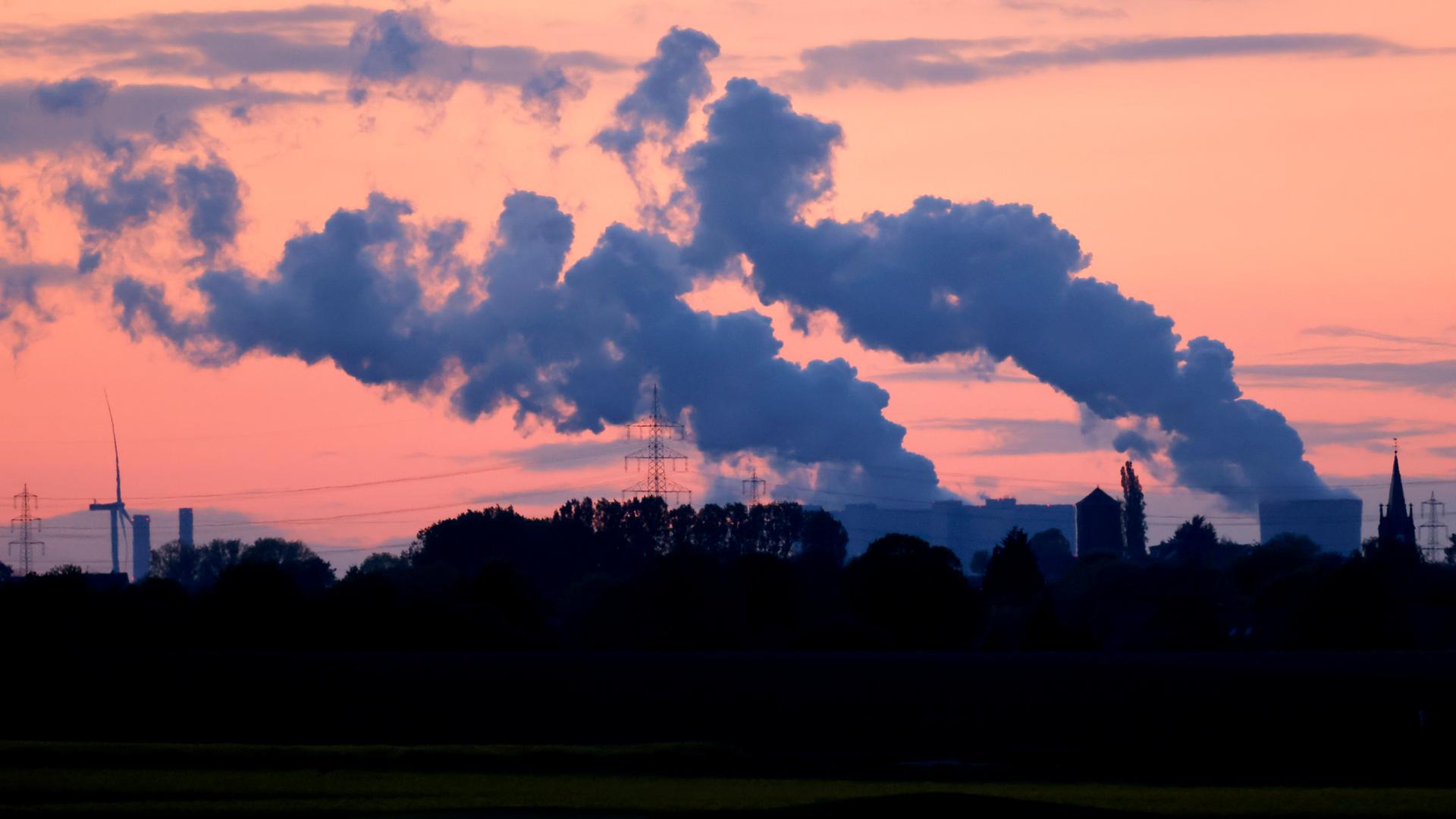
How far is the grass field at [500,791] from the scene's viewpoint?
131 ft

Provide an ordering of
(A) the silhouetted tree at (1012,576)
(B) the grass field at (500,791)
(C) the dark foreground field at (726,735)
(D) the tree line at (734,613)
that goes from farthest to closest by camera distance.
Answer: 1. (A) the silhouetted tree at (1012,576)
2. (D) the tree line at (734,613)
3. (C) the dark foreground field at (726,735)
4. (B) the grass field at (500,791)

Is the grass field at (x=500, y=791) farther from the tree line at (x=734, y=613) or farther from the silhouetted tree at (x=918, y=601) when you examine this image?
the silhouetted tree at (x=918, y=601)

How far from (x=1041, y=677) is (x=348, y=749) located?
4215 centimetres

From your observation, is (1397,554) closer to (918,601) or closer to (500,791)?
(918,601)

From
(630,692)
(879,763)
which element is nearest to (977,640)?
(630,692)

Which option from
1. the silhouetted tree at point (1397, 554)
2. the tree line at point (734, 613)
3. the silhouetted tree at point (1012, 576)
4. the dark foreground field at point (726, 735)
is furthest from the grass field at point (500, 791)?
the silhouetted tree at point (1397, 554)

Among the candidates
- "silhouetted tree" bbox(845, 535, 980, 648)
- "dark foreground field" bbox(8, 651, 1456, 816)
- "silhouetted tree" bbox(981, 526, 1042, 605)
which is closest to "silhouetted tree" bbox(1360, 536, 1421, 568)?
"silhouetted tree" bbox(981, 526, 1042, 605)

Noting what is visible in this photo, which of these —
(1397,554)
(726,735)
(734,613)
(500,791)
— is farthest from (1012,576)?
(500,791)

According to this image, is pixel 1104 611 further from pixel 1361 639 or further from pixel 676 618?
pixel 676 618

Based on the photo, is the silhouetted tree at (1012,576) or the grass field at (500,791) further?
the silhouetted tree at (1012,576)

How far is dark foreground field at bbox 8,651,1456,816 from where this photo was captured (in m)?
43.0

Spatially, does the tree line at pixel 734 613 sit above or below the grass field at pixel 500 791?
above

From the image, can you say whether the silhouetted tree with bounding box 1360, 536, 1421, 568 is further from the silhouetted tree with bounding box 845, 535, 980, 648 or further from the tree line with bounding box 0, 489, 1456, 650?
the silhouetted tree with bounding box 845, 535, 980, 648

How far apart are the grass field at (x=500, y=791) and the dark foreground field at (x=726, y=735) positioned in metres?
0.16
